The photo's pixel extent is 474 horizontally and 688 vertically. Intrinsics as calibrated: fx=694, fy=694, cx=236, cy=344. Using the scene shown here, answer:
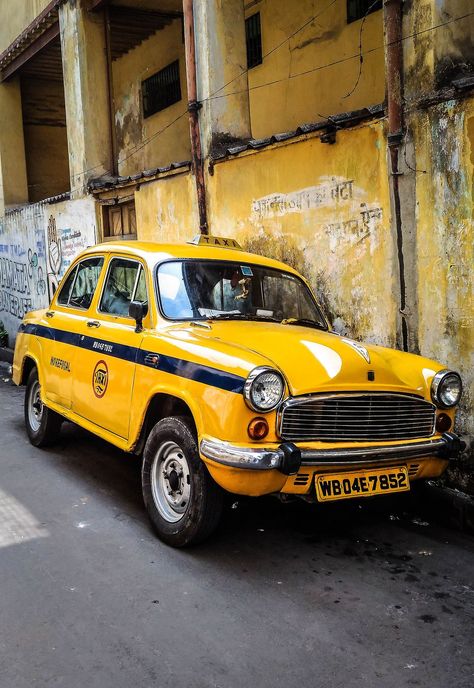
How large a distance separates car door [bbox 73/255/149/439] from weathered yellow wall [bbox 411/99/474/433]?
2.31 metres

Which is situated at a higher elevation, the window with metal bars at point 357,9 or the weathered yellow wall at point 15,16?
the weathered yellow wall at point 15,16

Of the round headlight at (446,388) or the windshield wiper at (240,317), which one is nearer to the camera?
the round headlight at (446,388)

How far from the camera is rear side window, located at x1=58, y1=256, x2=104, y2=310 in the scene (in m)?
5.87

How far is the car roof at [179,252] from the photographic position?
5.15 meters

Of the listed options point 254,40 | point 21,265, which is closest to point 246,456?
point 254,40

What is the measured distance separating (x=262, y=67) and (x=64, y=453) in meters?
7.27

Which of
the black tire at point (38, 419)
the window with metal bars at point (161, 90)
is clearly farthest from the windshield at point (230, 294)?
the window with metal bars at point (161, 90)

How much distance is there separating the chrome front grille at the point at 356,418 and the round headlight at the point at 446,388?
8 centimetres

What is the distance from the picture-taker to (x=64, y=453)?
6461 millimetres

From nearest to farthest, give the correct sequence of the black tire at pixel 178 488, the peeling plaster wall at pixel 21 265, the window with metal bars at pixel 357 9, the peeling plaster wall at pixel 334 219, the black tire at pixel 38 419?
the black tire at pixel 178 488 < the peeling plaster wall at pixel 334 219 < the black tire at pixel 38 419 < the window with metal bars at pixel 357 9 < the peeling plaster wall at pixel 21 265

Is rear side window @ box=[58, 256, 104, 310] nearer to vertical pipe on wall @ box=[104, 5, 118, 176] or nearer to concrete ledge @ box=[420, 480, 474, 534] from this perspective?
Result: concrete ledge @ box=[420, 480, 474, 534]

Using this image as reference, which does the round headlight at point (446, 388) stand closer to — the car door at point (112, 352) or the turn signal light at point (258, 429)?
the turn signal light at point (258, 429)

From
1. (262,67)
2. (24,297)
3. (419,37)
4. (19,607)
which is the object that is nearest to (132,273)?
(19,607)

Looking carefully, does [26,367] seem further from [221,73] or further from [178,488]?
[221,73]
